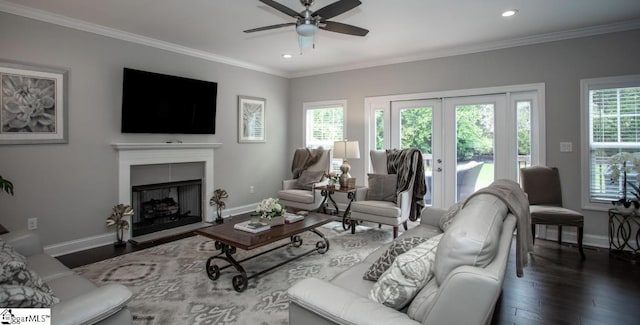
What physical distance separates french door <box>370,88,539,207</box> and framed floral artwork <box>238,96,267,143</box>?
2155 mm

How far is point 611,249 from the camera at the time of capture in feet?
12.6

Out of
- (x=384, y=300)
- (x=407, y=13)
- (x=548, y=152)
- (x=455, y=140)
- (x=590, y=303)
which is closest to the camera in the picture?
(x=384, y=300)

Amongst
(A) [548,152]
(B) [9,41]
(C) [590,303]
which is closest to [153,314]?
(B) [9,41]

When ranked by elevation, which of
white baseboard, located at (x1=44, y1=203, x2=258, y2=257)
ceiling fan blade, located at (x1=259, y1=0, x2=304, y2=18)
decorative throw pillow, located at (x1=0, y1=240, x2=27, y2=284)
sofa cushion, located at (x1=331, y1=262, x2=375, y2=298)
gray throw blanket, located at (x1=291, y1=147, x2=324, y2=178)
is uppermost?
ceiling fan blade, located at (x1=259, y1=0, x2=304, y2=18)

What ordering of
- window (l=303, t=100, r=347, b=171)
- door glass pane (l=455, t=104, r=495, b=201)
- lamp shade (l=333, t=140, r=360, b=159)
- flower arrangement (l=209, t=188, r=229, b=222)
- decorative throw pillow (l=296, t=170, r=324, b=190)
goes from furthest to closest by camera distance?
window (l=303, t=100, r=347, b=171) → decorative throw pillow (l=296, t=170, r=324, b=190) → flower arrangement (l=209, t=188, r=229, b=222) → lamp shade (l=333, t=140, r=360, b=159) → door glass pane (l=455, t=104, r=495, b=201)

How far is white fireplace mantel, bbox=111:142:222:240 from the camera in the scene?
420 cm

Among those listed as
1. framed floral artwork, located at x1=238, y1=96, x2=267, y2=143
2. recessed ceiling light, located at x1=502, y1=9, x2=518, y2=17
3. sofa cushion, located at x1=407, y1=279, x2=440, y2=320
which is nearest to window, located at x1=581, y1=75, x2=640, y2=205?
recessed ceiling light, located at x1=502, y1=9, x2=518, y2=17

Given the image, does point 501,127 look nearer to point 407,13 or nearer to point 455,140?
point 455,140

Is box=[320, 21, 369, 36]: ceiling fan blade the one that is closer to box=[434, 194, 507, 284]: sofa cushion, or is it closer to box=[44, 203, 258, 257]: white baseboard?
box=[434, 194, 507, 284]: sofa cushion

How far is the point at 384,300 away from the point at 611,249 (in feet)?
13.1

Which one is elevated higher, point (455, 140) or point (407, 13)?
point (407, 13)

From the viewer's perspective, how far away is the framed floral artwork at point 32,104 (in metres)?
3.33

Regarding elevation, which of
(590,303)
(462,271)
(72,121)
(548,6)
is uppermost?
(548,6)

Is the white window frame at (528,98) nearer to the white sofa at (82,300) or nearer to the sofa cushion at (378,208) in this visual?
the sofa cushion at (378,208)
